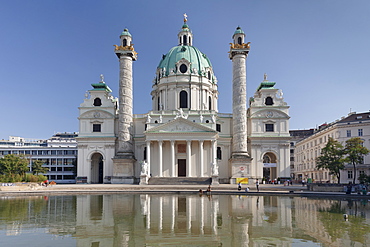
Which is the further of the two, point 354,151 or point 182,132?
point 182,132

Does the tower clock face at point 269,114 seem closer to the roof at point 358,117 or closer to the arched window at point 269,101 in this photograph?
the arched window at point 269,101

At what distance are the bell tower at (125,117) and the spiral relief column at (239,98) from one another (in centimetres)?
1800

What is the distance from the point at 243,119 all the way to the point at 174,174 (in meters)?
15.4

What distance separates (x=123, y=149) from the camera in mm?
56969

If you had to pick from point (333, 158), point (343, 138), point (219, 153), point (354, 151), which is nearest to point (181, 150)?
point (219, 153)

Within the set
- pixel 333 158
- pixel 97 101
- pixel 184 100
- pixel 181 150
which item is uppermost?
pixel 184 100

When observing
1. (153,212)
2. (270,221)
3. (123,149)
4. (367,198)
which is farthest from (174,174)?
(270,221)

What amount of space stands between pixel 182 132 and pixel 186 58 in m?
19.6

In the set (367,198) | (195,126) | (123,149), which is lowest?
(367,198)

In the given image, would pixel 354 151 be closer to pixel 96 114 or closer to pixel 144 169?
pixel 144 169

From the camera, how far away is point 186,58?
2640 inches

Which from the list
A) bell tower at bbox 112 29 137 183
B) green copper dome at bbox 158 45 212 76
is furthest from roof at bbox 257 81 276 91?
bell tower at bbox 112 29 137 183

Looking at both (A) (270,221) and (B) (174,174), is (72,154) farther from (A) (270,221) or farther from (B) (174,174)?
(A) (270,221)

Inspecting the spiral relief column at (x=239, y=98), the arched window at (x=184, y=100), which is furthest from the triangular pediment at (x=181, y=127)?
the arched window at (x=184, y=100)
